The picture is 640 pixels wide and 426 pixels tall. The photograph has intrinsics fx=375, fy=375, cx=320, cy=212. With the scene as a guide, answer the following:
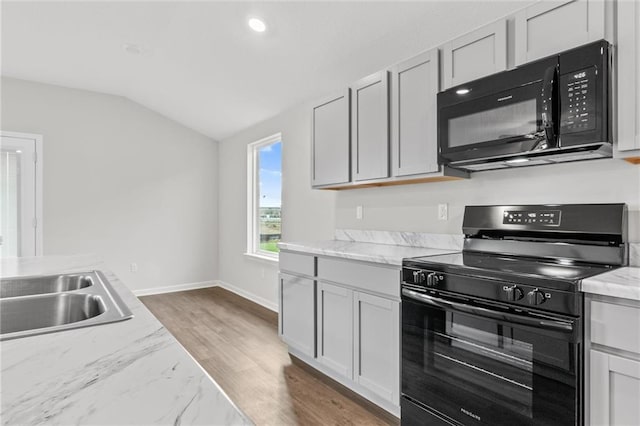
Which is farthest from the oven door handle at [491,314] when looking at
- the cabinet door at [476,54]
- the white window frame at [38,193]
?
the white window frame at [38,193]

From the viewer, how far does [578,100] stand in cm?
164

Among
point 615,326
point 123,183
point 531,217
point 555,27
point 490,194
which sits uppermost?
point 555,27

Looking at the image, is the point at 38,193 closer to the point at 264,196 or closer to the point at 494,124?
the point at 264,196

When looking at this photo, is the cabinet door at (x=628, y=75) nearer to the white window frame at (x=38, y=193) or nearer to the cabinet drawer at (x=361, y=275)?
the cabinet drawer at (x=361, y=275)

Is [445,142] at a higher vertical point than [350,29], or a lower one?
lower

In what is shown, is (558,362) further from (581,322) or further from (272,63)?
(272,63)

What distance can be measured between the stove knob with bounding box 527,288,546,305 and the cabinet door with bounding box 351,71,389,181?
131 centimetres

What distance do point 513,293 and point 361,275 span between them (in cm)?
96

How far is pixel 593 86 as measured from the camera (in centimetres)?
159

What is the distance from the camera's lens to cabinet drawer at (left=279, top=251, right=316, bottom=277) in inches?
109

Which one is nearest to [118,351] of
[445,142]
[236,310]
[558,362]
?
[558,362]

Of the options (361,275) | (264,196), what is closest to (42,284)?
(361,275)

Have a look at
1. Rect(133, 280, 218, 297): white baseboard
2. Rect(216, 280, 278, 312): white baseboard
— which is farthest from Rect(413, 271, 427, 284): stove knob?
Rect(133, 280, 218, 297): white baseboard

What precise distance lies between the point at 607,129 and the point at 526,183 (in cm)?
58
